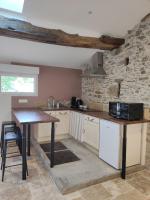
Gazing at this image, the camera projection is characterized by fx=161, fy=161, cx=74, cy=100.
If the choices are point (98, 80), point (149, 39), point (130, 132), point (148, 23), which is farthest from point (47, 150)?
point (148, 23)

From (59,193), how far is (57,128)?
2277mm

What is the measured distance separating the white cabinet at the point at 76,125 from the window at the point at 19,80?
131 cm

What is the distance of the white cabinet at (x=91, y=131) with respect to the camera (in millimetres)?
3436

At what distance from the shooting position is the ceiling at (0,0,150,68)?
9.08 ft

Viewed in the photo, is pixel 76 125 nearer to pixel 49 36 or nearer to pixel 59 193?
pixel 59 193

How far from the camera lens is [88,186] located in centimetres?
249

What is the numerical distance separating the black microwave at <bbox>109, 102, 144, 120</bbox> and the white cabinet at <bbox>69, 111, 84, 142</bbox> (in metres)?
1.19

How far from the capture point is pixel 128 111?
2832 mm

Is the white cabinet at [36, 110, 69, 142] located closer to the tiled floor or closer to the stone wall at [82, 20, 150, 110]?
the stone wall at [82, 20, 150, 110]

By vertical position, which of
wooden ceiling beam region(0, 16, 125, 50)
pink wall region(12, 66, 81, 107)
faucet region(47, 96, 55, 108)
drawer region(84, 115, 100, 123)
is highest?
wooden ceiling beam region(0, 16, 125, 50)

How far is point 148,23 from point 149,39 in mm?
325

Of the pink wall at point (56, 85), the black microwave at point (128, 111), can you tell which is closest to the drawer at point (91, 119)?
the black microwave at point (128, 111)

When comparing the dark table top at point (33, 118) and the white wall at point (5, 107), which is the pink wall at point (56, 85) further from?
the dark table top at point (33, 118)

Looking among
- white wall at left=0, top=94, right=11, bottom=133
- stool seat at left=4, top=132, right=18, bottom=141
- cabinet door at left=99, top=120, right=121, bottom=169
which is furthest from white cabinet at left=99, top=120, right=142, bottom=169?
white wall at left=0, top=94, right=11, bottom=133
